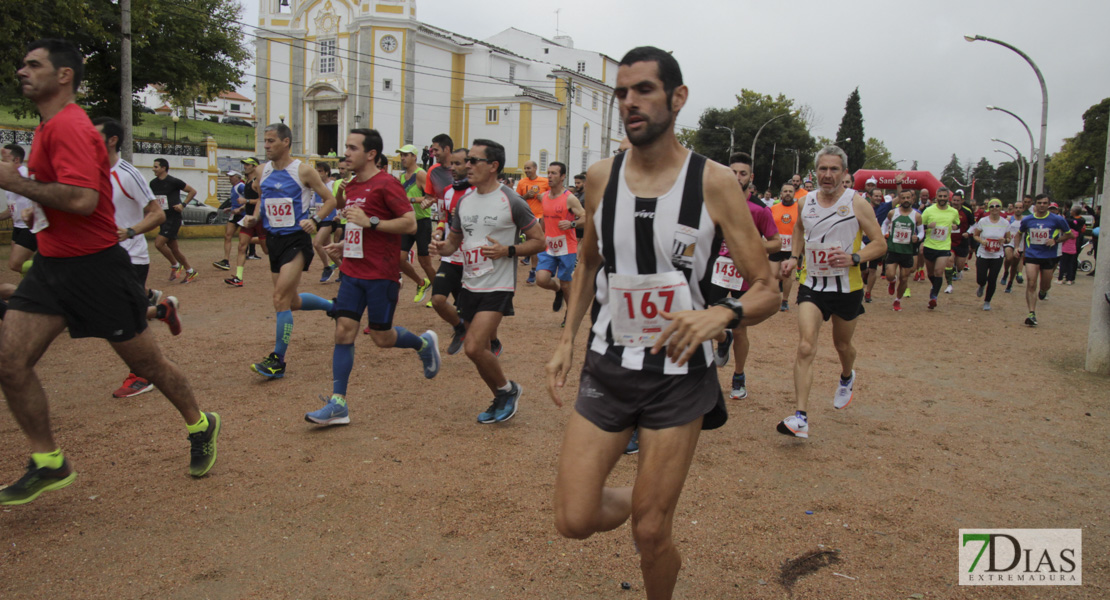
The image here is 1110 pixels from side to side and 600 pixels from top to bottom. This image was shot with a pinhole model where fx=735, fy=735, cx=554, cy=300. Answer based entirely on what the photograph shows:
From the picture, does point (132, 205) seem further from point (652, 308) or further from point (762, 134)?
point (762, 134)

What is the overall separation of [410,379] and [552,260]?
350 cm

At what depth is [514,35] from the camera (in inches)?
2638

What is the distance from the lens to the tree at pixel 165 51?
26.3 metres

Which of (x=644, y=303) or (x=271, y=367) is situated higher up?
(x=644, y=303)

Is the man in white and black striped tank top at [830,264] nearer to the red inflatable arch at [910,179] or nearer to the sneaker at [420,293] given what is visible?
the sneaker at [420,293]

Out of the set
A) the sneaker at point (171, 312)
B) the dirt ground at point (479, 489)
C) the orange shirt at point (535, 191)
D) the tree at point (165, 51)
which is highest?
the tree at point (165, 51)

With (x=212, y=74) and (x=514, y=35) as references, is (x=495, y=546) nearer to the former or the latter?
(x=212, y=74)

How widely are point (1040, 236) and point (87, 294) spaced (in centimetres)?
1398

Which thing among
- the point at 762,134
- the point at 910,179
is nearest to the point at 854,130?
the point at 762,134

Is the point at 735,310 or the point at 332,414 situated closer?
the point at 735,310

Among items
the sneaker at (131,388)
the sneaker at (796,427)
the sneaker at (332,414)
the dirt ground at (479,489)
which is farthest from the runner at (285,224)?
the sneaker at (796,427)

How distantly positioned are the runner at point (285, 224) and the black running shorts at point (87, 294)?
266cm

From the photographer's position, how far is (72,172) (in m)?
3.75

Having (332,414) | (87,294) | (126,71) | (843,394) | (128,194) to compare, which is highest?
(126,71)
